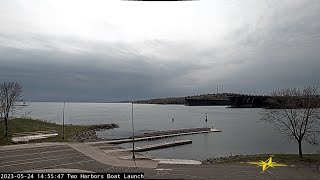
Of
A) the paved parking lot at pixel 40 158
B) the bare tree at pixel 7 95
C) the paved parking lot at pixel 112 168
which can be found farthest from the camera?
the bare tree at pixel 7 95

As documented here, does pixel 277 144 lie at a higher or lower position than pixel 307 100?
lower

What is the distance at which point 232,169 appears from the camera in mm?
29578

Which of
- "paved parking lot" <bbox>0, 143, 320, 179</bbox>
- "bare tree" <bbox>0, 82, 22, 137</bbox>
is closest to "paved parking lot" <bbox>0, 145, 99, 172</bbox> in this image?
"paved parking lot" <bbox>0, 143, 320, 179</bbox>

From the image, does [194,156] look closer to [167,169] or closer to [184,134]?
[167,169]

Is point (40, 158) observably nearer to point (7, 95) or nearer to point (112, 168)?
point (112, 168)

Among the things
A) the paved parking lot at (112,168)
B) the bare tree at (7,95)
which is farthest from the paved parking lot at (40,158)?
the bare tree at (7,95)

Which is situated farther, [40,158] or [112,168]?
[40,158]

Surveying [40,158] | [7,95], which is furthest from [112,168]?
[7,95]

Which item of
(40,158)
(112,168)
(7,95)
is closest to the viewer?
(112,168)

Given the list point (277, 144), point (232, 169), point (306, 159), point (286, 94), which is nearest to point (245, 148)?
point (277, 144)

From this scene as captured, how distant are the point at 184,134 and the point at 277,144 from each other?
25153 millimetres

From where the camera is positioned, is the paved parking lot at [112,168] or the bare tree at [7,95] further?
the bare tree at [7,95]

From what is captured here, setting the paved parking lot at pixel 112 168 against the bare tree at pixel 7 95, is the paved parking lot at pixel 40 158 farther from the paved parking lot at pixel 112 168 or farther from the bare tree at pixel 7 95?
the bare tree at pixel 7 95

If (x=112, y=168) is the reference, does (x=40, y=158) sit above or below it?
above
